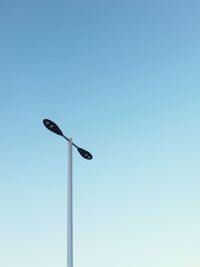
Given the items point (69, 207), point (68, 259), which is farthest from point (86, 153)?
point (68, 259)

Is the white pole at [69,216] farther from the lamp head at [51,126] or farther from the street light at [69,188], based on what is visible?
the lamp head at [51,126]

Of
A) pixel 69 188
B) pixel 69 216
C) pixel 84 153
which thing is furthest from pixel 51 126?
pixel 69 216

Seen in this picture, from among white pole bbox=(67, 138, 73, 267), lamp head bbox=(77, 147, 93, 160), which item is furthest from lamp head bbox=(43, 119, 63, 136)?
lamp head bbox=(77, 147, 93, 160)

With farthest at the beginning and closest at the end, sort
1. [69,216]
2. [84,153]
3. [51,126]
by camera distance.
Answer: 1. [84,153]
2. [51,126]
3. [69,216]

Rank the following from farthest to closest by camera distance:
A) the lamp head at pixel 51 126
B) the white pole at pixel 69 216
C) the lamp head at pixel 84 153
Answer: the lamp head at pixel 84 153, the lamp head at pixel 51 126, the white pole at pixel 69 216

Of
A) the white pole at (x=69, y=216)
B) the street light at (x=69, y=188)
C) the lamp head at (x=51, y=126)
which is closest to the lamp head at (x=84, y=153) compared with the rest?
the street light at (x=69, y=188)

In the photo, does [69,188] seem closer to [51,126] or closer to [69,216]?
[69,216]

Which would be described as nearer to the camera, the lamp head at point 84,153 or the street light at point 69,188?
the street light at point 69,188

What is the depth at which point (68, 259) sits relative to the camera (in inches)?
548

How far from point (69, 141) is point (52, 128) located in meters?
0.97

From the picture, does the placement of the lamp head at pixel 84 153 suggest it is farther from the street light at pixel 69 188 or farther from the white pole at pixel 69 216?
the white pole at pixel 69 216

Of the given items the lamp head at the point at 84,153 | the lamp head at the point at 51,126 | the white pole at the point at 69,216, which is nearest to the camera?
the white pole at the point at 69,216

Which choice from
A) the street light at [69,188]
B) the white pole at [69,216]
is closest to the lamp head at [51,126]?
the street light at [69,188]

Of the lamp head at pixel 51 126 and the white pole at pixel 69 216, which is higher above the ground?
the lamp head at pixel 51 126
